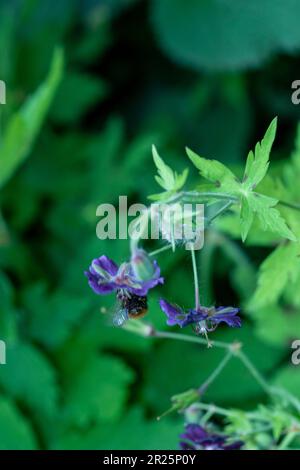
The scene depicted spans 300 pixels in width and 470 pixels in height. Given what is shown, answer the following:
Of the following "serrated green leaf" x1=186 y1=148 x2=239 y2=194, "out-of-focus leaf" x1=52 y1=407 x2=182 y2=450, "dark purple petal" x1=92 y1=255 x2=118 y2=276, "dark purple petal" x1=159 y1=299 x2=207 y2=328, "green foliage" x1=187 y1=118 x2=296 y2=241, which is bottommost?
"dark purple petal" x1=159 y1=299 x2=207 y2=328

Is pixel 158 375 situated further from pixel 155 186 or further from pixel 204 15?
pixel 204 15

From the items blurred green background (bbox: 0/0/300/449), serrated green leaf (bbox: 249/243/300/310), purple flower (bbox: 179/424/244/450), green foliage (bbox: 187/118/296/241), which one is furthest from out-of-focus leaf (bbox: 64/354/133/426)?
green foliage (bbox: 187/118/296/241)

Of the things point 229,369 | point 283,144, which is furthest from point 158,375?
point 283,144

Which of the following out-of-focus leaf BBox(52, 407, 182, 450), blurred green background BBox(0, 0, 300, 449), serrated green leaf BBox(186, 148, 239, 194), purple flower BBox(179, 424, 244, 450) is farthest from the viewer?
blurred green background BBox(0, 0, 300, 449)

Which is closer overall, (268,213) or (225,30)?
(268,213)

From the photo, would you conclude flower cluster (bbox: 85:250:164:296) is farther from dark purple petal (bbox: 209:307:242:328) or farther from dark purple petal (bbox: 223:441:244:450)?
dark purple petal (bbox: 223:441:244:450)

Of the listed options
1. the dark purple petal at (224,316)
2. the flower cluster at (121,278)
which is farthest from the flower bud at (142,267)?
the dark purple petal at (224,316)

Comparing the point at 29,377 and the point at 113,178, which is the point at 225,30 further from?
the point at 29,377

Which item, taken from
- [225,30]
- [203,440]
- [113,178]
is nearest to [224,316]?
[203,440]
